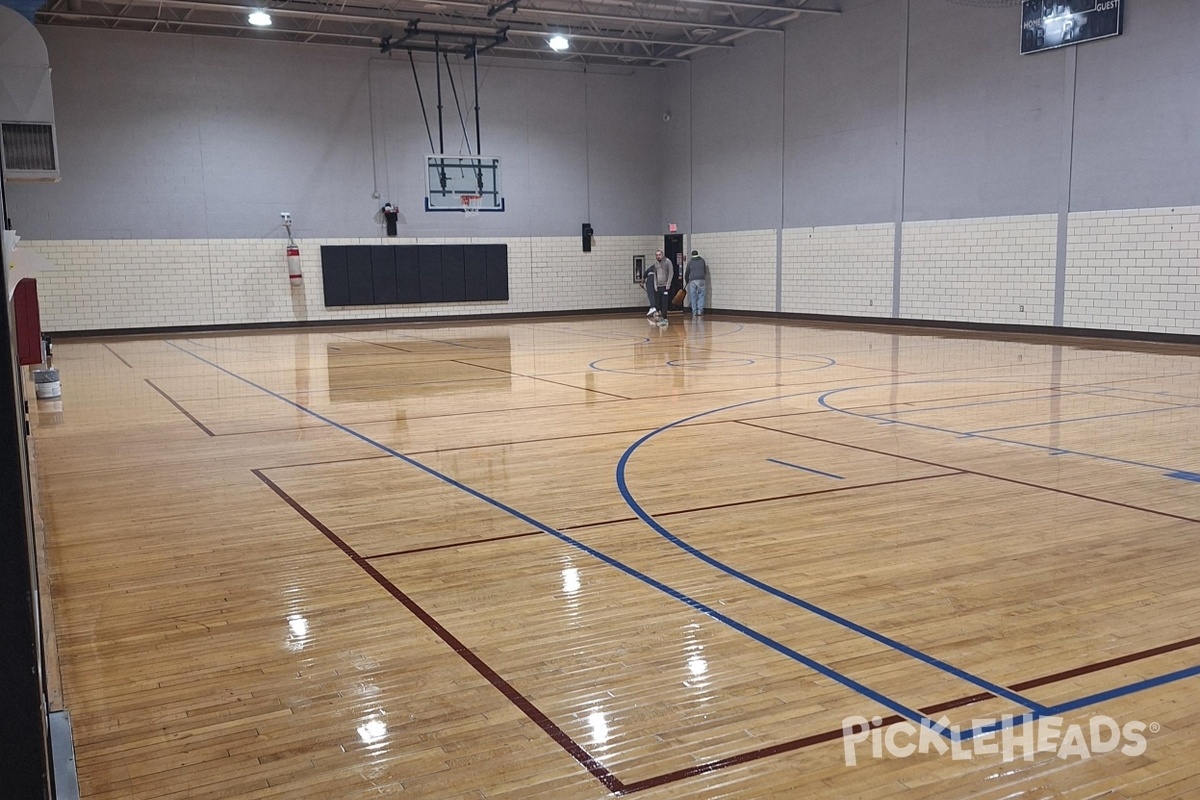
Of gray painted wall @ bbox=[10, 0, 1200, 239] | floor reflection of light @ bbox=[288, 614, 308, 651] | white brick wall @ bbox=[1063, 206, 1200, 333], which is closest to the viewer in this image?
floor reflection of light @ bbox=[288, 614, 308, 651]

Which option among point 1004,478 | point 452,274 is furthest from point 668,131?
point 1004,478

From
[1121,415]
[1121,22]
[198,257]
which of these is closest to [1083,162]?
[1121,22]

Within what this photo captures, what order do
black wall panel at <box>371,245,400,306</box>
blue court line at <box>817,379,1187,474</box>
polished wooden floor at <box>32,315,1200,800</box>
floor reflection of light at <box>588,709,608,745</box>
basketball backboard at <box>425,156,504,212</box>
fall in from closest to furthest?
polished wooden floor at <box>32,315,1200,800</box>, floor reflection of light at <box>588,709,608,745</box>, blue court line at <box>817,379,1187,474</box>, black wall panel at <box>371,245,400,306</box>, basketball backboard at <box>425,156,504,212</box>

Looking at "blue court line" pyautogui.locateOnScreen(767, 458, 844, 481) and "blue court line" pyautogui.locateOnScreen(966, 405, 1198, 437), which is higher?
"blue court line" pyautogui.locateOnScreen(767, 458, 844, 481)

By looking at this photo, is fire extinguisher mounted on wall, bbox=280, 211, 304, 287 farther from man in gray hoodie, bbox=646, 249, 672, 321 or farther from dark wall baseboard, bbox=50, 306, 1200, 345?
man in gray hoodie, bbox=646, 249, 672, 321

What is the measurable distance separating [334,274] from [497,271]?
3.67 metres

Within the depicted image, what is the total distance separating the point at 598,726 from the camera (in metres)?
2.70

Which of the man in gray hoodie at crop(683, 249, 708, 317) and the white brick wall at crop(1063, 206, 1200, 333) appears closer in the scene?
the white brick wall at crop(1063, 206, 1200, 333)

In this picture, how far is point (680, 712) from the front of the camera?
2777 mm

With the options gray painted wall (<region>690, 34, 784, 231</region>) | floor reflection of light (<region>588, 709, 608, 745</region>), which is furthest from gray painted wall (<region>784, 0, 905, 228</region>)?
floor reflection of light (<region>588, 709, 608, 745</region>)

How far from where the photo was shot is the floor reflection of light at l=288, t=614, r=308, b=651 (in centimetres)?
333

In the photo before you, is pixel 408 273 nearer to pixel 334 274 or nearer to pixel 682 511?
pixel 334 274

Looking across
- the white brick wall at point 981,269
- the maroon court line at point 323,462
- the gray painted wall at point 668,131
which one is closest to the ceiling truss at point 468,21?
the gray painted wall at point 668,131

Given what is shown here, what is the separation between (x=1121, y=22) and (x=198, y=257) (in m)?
16.6
